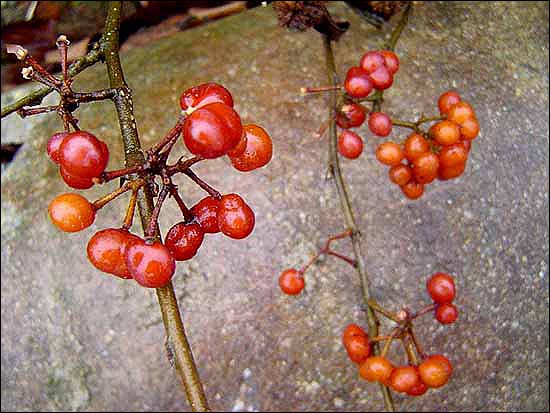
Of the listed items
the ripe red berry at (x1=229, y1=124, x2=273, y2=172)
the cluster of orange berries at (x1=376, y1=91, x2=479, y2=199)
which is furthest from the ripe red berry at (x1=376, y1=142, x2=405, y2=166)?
the ripe red berry at (x1=229, y1=124, x2=273, y2=172)

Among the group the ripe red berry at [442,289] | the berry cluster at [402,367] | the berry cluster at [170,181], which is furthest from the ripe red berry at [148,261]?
the ripe red berry at [442,289]

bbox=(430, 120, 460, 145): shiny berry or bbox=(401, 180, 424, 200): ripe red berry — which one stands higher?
bbox=(430, 120, 460, 145): shiny berry

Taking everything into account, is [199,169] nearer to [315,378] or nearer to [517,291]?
[315,378]

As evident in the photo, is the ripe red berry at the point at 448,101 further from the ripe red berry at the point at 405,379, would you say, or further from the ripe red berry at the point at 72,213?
the ripe red berry at the point at 72,213

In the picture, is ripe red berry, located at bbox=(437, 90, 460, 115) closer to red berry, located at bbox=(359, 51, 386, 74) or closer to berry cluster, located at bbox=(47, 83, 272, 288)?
red berry, located at bbox=(359, 51, 386, 74)

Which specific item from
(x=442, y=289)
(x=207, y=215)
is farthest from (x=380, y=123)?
(x=207, y=215)

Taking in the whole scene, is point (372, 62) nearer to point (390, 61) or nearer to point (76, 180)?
point (390, 61)

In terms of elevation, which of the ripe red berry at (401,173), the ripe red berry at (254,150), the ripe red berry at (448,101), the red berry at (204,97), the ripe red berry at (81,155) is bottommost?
the ripe red berry at (401,173)
